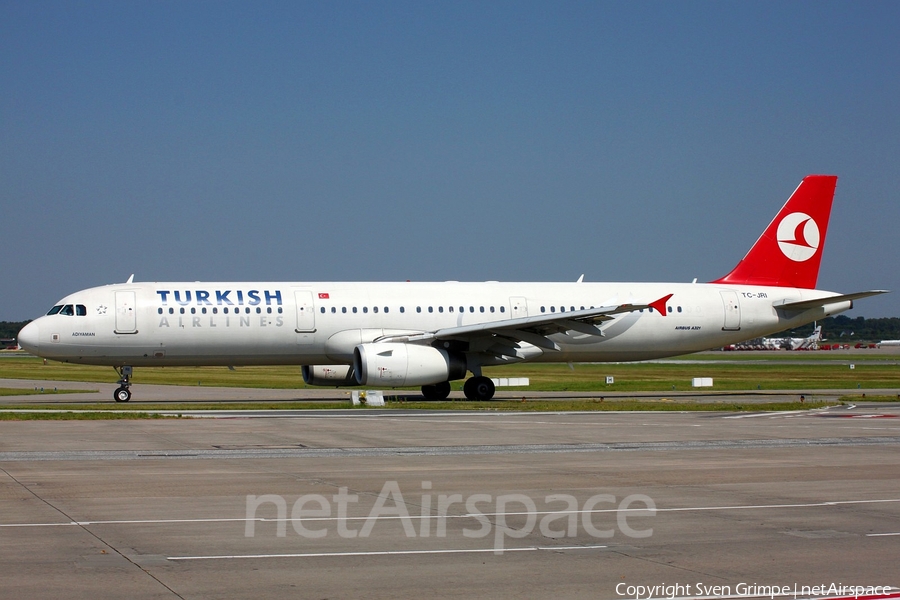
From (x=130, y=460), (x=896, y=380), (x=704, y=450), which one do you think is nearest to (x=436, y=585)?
(x=130, y=460)

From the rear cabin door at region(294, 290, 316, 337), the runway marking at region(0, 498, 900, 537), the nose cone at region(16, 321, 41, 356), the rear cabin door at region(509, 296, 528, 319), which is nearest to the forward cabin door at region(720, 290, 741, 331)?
the rear cabin door at region(509, 296, 528, 319)

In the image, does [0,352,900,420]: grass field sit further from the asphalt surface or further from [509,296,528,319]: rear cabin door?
the asphalt surface

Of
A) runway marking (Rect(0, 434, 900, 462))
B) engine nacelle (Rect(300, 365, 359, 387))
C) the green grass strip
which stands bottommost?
runway marking (Rect(0, 434, 900, 462))

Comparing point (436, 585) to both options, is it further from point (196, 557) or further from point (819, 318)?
point (819, 318)

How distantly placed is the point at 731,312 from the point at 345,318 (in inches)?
553

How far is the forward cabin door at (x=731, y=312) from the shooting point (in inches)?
1483

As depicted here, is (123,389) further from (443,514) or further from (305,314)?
(443,514)

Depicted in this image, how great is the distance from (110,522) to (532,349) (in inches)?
985

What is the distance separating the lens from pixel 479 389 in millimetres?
33938

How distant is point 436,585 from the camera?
8.00 meters

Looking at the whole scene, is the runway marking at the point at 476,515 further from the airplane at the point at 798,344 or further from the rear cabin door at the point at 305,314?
the airplane at the point at 798,344

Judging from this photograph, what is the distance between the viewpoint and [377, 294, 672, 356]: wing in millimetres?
32344

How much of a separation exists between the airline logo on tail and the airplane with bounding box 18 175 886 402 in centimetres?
5

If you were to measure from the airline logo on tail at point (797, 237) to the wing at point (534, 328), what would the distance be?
7.27 meters
